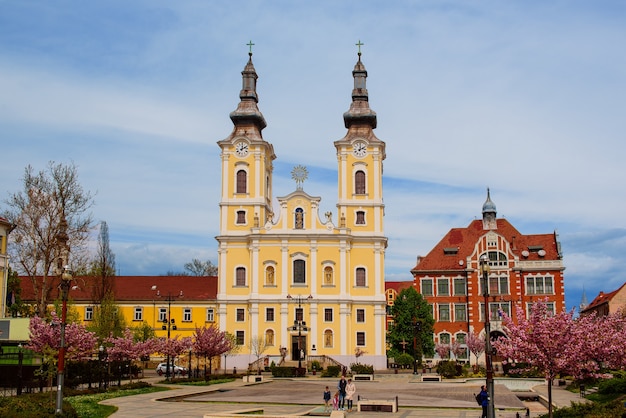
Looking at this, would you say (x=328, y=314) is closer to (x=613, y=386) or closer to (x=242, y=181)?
(x=242, y=181)

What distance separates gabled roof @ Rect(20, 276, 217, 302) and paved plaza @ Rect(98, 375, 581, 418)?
31504 millimetres

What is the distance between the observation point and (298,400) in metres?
34.4

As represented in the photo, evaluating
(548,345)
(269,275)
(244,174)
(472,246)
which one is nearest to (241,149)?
(244,174)

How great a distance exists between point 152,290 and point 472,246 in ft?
113

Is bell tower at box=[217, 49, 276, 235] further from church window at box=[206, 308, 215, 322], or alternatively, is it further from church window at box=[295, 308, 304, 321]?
church window at box=[206, 308, 215, 322]

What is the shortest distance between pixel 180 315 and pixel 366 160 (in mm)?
25963

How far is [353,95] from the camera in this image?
72938mm

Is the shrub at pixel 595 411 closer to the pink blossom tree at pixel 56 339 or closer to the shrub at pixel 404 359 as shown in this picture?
the pink blossom tree at pixel 56 339

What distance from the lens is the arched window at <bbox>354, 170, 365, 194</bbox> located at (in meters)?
71.0

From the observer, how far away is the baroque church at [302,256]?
222 ft

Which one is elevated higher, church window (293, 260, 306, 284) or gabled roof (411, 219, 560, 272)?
gabled roof (411, 219, 560, 272)

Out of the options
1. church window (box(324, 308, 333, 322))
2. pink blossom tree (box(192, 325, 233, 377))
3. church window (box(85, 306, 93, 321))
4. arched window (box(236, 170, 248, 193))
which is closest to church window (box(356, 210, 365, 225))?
church window (box(324, 308, 333, 322))

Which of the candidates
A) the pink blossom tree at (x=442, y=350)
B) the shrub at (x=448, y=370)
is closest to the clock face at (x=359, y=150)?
the pink blossom tree at (x=442, y=350)

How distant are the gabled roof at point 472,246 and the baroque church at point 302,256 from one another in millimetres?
9196
